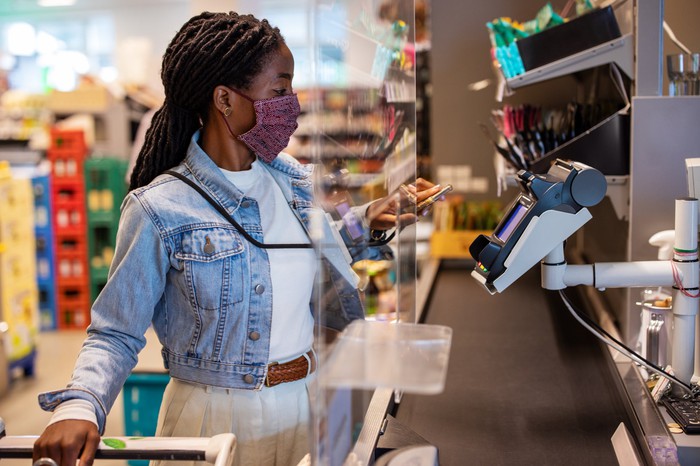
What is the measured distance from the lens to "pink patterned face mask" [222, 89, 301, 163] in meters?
1.60

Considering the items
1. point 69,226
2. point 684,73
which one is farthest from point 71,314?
point 684,73

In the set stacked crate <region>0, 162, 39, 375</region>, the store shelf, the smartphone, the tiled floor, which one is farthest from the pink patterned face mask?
stacked crate <region>0, 162, 39, 375</region>

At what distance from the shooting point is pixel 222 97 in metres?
1.62

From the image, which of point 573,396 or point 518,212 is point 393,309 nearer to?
point 518,212

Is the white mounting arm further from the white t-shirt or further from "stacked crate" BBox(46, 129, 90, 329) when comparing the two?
"stacked crate" BBox(46, 129, 90, 329)

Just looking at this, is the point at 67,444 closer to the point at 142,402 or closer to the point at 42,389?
the point at 142,402

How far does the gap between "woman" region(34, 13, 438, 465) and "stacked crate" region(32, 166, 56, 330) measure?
514 centimetres

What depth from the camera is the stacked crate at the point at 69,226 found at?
21.1 ft

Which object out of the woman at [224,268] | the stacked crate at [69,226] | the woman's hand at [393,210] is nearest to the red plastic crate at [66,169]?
the stacked crate at [69,226]

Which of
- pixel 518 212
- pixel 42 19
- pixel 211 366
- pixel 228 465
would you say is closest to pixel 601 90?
pixel 518 212

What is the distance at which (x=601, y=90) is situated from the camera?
278 centimetres

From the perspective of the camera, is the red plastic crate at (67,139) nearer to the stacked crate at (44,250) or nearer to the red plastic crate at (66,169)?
the red plastic crate at (66,169)

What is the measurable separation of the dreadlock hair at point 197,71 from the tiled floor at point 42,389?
271 centimetres

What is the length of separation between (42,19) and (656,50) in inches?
491
